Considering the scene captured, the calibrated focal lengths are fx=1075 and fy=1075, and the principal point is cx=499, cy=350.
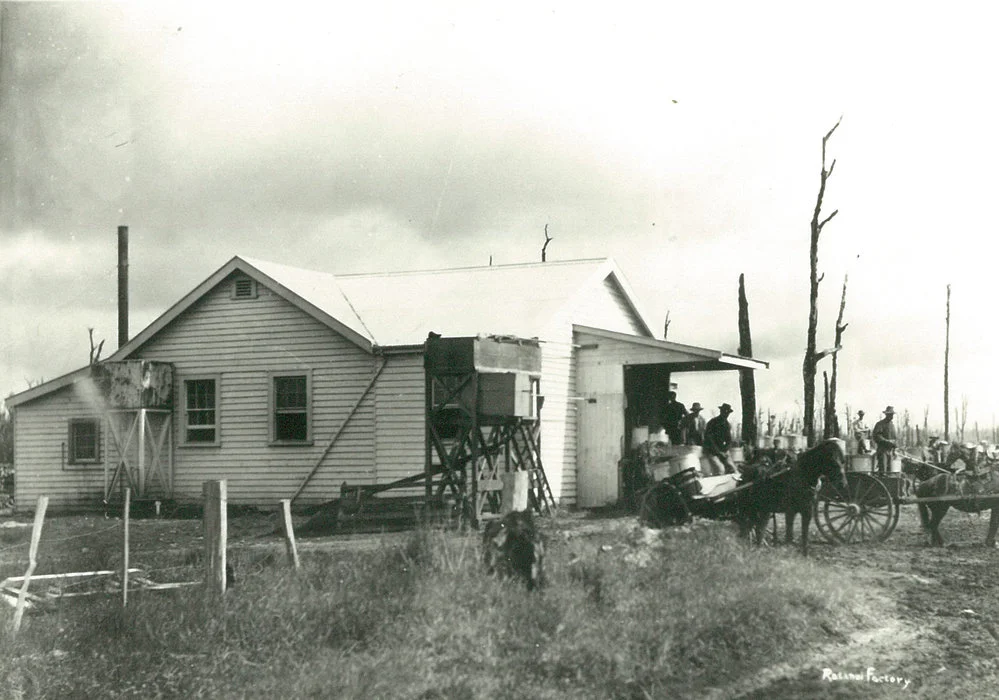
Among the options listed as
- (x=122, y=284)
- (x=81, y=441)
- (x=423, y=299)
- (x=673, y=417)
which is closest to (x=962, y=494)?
(x=673, y=417)

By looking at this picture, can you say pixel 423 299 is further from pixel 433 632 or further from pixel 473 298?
pixel 433 632

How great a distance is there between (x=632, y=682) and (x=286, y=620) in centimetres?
280

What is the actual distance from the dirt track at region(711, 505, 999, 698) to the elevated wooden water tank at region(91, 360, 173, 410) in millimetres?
14040

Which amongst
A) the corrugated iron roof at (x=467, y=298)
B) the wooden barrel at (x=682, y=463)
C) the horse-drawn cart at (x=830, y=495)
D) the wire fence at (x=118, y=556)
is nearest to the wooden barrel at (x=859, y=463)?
the horse-drawn cart at (x=830, y=495)

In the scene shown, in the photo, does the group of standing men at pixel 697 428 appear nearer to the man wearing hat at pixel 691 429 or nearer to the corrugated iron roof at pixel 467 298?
the man wearing hat at pixel 691 429

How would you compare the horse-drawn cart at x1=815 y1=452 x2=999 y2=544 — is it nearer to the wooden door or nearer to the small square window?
the wooden door

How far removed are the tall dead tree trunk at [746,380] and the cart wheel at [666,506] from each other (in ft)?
46.1

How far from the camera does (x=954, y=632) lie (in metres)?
9.71

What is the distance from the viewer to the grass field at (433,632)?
305 inches

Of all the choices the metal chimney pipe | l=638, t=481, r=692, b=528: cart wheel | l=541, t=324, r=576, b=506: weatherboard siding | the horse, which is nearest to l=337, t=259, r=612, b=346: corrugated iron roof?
l=541, t=324, r=576, b=506: weatherboard siding

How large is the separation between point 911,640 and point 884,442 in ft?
35.3

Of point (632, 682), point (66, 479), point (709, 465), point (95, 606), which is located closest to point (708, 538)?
point (709, 465)

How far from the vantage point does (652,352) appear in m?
21.0

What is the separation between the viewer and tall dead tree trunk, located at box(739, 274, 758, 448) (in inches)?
1162
